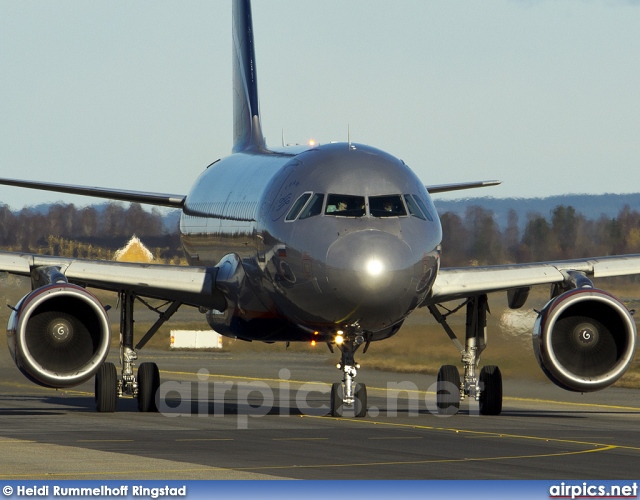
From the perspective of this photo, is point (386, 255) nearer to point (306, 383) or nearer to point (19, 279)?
point (306, 383)

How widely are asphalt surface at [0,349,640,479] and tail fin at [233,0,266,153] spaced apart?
19.7ft

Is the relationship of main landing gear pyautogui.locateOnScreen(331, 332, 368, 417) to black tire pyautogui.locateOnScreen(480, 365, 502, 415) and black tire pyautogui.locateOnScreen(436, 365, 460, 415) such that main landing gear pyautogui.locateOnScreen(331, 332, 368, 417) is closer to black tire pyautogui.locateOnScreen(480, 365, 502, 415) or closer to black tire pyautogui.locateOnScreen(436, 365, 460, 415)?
black tire pyautogui.locateOnScreen(436, 365, 460, 415)

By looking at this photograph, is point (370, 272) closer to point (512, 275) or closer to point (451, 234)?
point (512, 275)

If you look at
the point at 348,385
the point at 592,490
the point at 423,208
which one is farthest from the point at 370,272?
the point at 592,490

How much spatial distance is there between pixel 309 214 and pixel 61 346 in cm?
426

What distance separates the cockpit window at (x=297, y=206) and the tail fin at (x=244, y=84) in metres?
12.0

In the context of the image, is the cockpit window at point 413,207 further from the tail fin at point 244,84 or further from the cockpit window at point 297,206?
the tail fin at point 244,84

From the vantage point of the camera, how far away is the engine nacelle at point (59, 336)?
22.6 m

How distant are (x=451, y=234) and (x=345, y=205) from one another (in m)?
32.3

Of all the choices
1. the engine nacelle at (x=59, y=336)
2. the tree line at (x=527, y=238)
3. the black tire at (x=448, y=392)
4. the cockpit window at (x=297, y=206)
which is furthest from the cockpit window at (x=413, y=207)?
the tree line at (x=527, y=238)

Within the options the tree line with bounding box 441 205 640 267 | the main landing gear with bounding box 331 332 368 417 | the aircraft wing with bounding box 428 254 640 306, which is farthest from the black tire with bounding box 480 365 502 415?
the tree line with bounding box 441 205 640 267

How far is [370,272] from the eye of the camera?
20984 mm

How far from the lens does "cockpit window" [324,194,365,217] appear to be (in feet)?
72.2

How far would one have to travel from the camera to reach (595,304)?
2417cm
